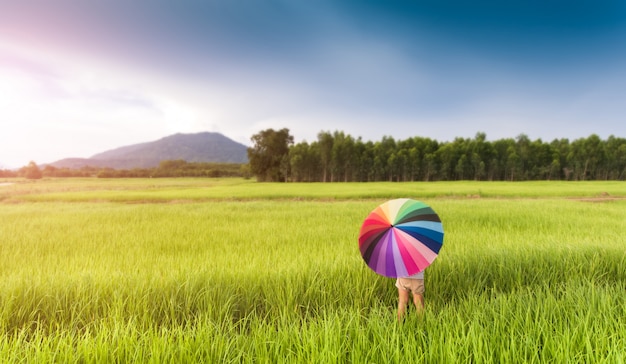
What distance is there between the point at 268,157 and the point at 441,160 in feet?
156

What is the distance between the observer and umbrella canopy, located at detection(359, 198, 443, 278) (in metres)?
2.01

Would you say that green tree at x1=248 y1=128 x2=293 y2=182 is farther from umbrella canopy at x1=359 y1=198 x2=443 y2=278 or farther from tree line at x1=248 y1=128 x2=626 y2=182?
umbrella canopy at x1=359 y1=198 x2=443 y2=278

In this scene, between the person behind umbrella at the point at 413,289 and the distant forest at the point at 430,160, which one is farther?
the distant forest at the point at 430,160

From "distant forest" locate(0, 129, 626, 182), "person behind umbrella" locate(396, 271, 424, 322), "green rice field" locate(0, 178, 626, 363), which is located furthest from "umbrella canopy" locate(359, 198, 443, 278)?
"distant forest" locate(0, 129, 626, 182)

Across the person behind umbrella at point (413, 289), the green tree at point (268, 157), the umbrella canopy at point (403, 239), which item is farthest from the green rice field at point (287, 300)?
the green tree at point (268, 157)

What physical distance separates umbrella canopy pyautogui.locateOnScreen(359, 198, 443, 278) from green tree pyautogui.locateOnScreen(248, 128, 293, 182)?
65184 millimetres

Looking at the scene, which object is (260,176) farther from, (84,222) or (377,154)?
(84,222)

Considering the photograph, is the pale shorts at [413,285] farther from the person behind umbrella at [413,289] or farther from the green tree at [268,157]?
the green tree at [268,157]

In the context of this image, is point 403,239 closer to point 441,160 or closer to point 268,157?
point 268,157

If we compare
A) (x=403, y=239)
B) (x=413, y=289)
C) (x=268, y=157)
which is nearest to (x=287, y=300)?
(x=413, y=289)

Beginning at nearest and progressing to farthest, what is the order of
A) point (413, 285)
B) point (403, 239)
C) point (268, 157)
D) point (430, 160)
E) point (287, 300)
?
1. point (403, 239)
2. point (413, 285)
3. point (287, 300)
4. point (268, 157)
5. point (430, 160)

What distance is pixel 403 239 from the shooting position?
203cm

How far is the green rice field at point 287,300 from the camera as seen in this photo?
1.90 meters

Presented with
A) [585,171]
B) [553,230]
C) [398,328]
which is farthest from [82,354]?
[585,171]
